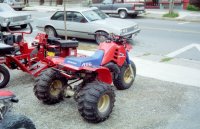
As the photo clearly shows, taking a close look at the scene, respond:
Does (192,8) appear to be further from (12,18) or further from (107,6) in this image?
(12,18)

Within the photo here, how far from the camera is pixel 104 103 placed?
6070 millimetres

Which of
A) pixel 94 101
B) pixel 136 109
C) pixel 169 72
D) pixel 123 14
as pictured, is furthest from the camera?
pixel 123 14

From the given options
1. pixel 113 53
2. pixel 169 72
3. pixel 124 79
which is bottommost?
pixel 169 72

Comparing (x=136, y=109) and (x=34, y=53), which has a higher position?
(x=34, y=53)

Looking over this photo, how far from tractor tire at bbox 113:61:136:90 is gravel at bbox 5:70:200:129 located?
0.14 m

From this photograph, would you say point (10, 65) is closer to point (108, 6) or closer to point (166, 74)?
point (166, 74)

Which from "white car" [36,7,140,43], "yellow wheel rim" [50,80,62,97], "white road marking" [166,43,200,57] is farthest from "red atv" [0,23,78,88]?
"white car" [36,7,140,43]

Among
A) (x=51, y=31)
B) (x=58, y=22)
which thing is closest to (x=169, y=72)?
(x=58, y=22)

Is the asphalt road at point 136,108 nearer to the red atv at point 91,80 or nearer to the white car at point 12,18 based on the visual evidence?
the red atv at point 91,80

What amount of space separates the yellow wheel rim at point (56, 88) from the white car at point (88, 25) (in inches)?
273

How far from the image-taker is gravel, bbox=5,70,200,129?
19.4 ft

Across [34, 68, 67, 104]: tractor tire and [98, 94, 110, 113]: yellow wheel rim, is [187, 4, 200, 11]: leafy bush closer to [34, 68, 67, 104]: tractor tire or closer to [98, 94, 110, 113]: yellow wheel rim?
[34, 68, 67, 104]: tractor tire

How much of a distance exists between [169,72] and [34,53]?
3905mm

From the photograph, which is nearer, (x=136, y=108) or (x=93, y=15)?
(x=136, y=108)
